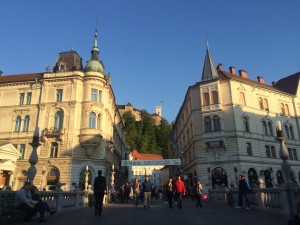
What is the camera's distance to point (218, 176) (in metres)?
35.2

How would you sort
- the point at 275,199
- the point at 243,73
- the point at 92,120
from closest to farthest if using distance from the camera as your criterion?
the point at 275,199, the point at 92,120, the point at 243,73

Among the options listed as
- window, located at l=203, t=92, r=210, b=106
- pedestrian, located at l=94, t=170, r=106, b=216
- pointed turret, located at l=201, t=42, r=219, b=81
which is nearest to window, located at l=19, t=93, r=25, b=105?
window, located at l=203, t=92, r=210, b=106

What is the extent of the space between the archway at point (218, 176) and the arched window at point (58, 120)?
2200 centimetres

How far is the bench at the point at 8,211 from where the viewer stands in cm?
882

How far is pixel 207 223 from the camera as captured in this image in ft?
28.9

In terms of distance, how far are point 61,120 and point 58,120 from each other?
50 centimetres

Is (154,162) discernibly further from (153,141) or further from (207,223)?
(153,141)

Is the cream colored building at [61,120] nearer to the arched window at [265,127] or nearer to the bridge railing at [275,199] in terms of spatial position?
the arched window at [265,127]

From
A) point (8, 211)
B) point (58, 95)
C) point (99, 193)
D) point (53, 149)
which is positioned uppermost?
point (58, 95)

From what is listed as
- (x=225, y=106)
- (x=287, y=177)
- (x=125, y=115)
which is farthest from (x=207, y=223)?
(x=125, y=115)

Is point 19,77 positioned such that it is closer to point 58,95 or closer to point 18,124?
point 18,124

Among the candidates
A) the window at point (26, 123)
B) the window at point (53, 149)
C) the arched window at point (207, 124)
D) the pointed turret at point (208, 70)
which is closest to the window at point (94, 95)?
the window at point (53, 149)

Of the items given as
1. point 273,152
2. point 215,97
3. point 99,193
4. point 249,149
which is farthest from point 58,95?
point 273,152

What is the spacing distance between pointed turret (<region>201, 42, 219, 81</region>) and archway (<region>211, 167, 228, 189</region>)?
13789mm
